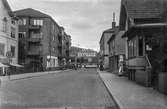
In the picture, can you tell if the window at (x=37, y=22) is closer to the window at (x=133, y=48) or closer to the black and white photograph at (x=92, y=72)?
the black and white photograph at (x=92, y=72)

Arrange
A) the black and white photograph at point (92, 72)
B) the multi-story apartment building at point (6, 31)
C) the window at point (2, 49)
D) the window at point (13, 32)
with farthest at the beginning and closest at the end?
the window at point (13, 32), the multi-story apartment building at point (6, 31), the window at point (2, 49), the black and white photograph at point (92, 72)

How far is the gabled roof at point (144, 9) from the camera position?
21.3 meters

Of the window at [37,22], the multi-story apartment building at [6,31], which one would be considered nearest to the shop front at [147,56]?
the multi-story apartment building at [6,31]

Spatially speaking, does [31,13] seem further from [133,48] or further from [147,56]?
[147,56]

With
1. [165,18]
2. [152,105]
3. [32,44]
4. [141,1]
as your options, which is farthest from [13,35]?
[152,105]

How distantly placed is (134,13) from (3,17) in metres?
23.8

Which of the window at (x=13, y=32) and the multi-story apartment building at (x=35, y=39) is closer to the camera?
the window at (x=13, y=32)

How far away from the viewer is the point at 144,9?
72.0 feet

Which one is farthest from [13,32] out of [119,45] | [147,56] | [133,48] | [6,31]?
[147,56]

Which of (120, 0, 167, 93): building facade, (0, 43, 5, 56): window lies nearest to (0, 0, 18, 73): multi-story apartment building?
(0, 43, 5, 56): window

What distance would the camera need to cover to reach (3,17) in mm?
38188

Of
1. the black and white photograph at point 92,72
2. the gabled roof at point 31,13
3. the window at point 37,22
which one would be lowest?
the black and white photograph at point 92,72

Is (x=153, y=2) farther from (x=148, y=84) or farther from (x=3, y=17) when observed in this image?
(x=3, y=17)

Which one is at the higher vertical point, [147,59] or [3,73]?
[147,59]
